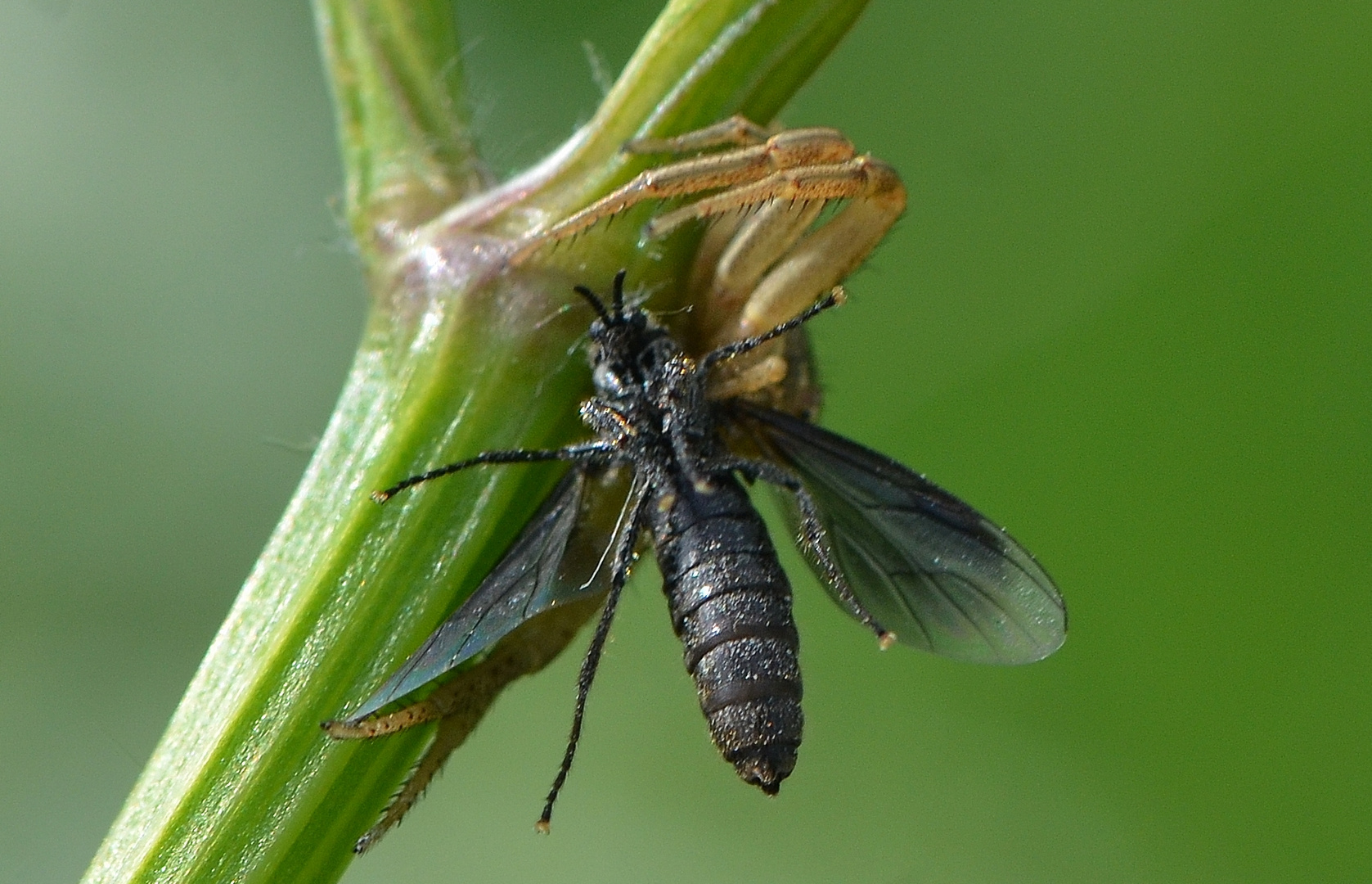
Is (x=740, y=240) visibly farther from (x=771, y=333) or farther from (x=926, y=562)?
(x=926, y=562)

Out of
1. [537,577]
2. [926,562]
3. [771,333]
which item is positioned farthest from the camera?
[926,562]

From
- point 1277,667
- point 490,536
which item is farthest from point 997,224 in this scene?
point 490,536

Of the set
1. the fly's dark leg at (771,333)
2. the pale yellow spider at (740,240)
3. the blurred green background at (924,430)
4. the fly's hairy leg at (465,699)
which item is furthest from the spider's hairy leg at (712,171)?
the blurred green background at (924,430)

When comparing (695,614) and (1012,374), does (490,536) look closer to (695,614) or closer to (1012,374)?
(695,614)

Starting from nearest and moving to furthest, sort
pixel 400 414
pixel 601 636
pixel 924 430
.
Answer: pixel 400 414 → pixel 601 636 → pixel 924 430

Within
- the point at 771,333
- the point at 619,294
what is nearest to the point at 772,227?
the point at 771,333

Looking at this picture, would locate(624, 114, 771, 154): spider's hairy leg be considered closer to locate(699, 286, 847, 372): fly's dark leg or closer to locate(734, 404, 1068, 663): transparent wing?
locate(699, 286, 847, 372): fly's dark leg

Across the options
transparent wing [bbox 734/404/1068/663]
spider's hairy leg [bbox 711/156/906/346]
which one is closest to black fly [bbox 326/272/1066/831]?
transparent wing [bbox 734/404/1068/663]
